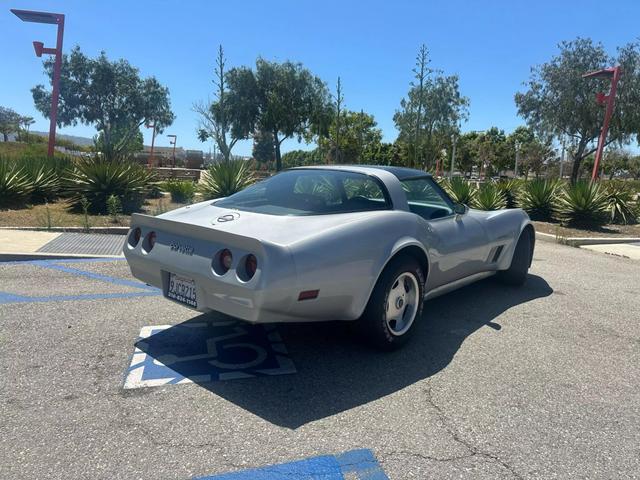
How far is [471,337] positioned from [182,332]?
2.42 m

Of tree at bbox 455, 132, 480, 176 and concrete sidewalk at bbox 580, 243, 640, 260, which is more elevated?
tree at bbox 455, 132, 480, 176

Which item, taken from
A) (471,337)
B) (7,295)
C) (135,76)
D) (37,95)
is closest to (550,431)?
(471,337)

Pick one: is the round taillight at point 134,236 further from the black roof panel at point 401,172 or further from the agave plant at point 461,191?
the agave plant at point 461,191

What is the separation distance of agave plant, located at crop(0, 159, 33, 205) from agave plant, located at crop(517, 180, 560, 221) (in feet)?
40.1

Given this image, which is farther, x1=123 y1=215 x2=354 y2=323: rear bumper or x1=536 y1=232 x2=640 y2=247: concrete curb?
x1=536 y1=232 x2=640 y2=247: concrete curb

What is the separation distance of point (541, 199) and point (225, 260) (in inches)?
486

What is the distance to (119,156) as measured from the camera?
37.8ft

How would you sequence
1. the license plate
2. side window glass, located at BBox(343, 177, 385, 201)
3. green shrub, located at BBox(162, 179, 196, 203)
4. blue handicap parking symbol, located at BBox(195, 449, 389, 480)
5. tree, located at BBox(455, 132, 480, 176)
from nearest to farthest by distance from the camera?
blue handicap parking symbol, located at BBox(195, 449, 389, 480) < the license plate < side window glass, located at BBox(343, 177, 385, 201) < green shrub, located at BBox(162, 179, 196, 203) < tree, located at BBox(455, 132, 480, 176)

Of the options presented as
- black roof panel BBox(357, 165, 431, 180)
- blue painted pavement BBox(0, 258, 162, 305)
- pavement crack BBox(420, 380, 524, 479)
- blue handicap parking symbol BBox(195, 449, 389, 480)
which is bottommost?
blue handicap parking symbol BBox(195, 449, 389, 480)

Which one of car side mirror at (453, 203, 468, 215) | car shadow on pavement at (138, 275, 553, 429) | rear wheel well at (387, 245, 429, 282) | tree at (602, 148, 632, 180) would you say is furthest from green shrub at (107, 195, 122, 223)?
tree at (602, 148, 632, 180)

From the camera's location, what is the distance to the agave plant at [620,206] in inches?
538

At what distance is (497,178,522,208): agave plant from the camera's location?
15.2 metres


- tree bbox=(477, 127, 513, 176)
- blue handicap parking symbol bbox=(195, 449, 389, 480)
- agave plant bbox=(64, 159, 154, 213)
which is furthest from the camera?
tree bbox=(477, 127, 513, 176)

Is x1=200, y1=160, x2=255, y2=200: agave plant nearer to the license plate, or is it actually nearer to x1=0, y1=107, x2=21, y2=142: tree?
the license plate
